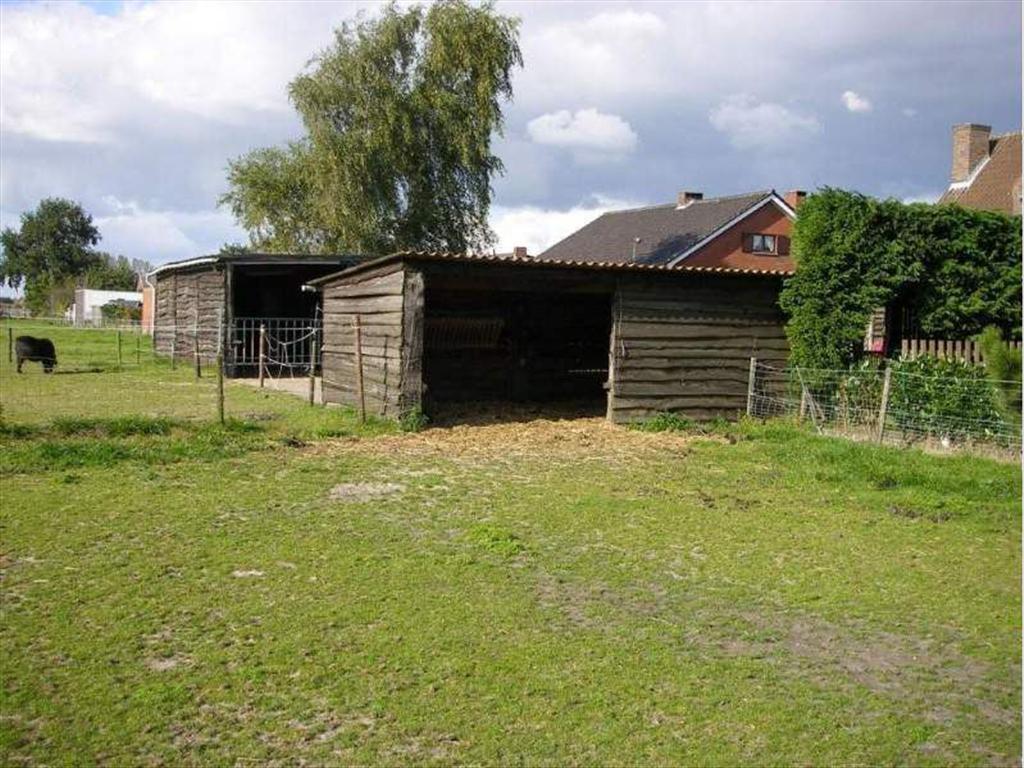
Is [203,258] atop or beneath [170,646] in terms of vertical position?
atop

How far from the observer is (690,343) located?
16.0 m

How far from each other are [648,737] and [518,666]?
96cm

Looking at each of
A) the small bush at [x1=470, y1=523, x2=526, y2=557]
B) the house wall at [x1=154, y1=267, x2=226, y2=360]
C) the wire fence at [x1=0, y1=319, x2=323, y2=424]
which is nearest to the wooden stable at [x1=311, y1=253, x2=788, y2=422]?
the wire fence at [x1=0, y1=319, x2=323, y2=424]

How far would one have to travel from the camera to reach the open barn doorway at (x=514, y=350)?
1881 cm

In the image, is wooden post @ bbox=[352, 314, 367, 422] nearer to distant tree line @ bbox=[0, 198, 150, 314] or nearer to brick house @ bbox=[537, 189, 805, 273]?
brick house @ bbox=[537, 189, 805, 273]

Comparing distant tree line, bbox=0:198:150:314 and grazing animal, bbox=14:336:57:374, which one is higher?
distant tree line, bbox=0:198:150:314

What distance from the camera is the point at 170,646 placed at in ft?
17.1

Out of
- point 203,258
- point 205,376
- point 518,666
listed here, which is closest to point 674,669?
point 518,666

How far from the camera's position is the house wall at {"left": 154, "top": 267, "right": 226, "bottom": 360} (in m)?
27.1

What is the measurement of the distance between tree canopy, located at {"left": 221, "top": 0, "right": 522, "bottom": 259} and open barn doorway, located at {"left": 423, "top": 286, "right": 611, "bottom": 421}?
14.5 meters

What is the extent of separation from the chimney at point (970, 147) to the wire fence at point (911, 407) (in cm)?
2300

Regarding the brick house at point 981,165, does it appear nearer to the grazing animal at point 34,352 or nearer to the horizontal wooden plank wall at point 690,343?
the horizontal wooden plank wall at point 690,343

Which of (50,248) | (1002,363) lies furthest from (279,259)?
(50,248)

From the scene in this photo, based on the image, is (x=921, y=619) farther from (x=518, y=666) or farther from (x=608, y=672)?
(x=518, y=666)
